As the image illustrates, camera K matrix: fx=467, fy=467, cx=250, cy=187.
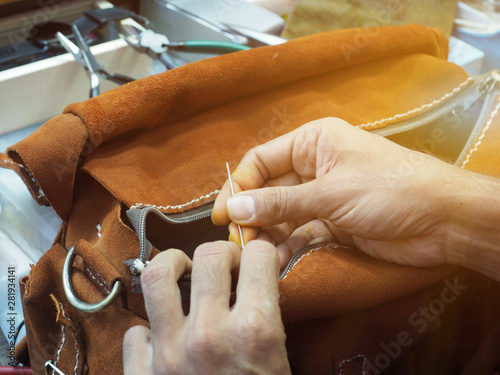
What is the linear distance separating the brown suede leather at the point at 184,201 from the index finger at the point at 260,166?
33 mm

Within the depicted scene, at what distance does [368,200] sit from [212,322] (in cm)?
26

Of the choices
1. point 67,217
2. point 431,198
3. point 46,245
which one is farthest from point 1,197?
point 431,198

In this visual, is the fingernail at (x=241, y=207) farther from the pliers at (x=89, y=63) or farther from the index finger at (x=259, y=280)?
the pliers at (x=89, y=63)

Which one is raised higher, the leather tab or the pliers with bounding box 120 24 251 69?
the pliers with bounding box 120 24 251 69

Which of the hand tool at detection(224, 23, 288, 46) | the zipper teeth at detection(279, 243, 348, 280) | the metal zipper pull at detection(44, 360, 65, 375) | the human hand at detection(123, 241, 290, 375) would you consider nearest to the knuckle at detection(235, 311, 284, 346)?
the human hand at detection(123, 241, 290, 375)

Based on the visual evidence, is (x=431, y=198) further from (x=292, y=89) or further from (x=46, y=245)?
(x=46, y=245)

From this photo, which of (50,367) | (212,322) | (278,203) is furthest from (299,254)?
(50,367)

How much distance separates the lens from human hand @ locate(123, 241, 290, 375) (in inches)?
18.0

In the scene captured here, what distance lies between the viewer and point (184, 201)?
2.12 feet

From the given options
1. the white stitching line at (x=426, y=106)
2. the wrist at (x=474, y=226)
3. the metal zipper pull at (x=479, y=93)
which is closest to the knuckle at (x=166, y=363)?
the wrist at (x=474, y=226)

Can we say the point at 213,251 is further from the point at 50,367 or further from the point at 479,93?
the point at 479,93

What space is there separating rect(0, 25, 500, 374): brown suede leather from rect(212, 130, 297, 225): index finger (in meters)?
0.03

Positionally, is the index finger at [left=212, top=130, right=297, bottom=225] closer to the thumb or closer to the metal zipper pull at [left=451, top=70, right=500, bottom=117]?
the thumb

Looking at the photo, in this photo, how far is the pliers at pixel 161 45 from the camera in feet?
3.31
